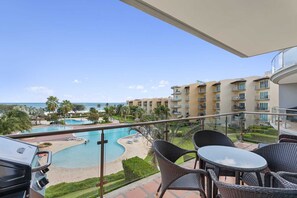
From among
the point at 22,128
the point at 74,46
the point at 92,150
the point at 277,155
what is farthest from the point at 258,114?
the point at 74,46

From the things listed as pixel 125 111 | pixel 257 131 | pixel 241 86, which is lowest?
pixel 125 111

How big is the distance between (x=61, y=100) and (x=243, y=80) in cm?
3299

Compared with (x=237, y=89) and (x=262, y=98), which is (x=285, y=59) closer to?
(x=262, y=98)

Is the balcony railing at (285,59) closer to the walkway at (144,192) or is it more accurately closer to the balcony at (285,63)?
the balcony at (285,63)

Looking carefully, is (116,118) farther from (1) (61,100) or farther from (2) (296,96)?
(2) (296,96)

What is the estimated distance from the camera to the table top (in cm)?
156

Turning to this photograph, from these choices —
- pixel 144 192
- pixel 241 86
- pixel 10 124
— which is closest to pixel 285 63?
pixel 144 192

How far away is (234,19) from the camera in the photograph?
2496 millimetres

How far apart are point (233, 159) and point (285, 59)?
8417mm

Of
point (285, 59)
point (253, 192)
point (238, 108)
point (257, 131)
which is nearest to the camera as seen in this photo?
point (253, 192)

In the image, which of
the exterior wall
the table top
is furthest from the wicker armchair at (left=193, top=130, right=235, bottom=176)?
the exterior wall

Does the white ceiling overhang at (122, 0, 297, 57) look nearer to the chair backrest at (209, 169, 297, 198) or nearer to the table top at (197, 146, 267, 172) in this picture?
the table top at (197, 146, 267, 172)

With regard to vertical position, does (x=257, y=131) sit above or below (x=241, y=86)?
below

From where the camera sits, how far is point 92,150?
2.39 meters
